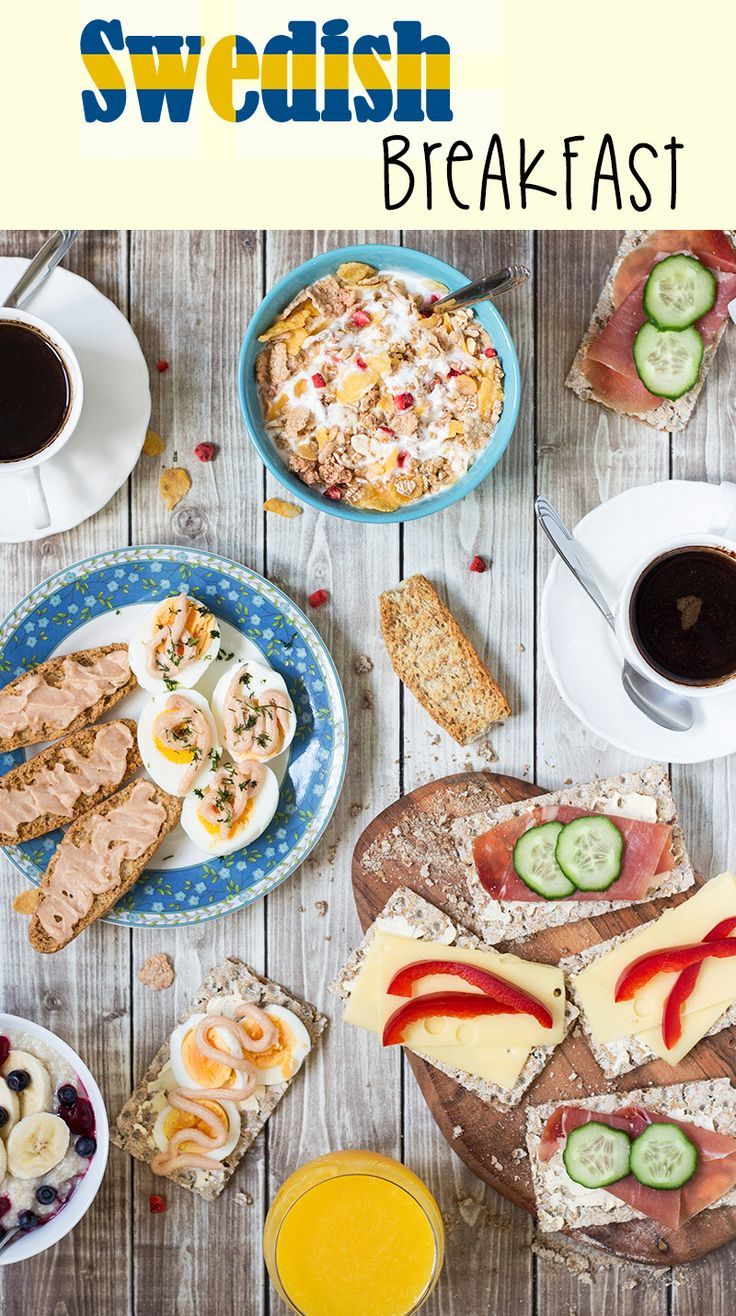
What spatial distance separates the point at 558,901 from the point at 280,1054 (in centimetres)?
70

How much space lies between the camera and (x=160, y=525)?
2.49 meters

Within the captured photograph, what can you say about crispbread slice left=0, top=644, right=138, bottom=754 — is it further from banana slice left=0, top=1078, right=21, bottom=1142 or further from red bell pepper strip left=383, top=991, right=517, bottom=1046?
red bell pepper strip left=383, top=991, right=517, bottom=1046

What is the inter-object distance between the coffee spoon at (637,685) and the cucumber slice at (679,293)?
0.50 metres

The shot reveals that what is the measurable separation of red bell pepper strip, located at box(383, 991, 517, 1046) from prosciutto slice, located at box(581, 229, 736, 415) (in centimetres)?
138

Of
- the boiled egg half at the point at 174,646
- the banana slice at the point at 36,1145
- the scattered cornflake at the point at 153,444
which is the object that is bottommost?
the banana slice at the point at 36,1145

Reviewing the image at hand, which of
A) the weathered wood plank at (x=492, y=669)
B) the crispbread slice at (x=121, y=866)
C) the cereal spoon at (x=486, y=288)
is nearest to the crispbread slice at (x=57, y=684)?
the crispbread slice at (x=121, y=866)

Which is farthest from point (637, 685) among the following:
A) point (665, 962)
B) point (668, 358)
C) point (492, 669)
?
point (668, 358)

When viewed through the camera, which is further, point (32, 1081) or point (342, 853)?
point (342, 853)

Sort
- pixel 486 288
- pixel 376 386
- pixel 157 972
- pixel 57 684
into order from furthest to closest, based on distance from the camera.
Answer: pixel 157 972, pixel 57 684, pixel 376 386, pixel 486 288

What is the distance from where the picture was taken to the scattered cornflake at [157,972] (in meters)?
2.48

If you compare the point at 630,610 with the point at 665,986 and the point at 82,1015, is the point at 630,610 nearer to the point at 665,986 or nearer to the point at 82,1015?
the point at 665,986

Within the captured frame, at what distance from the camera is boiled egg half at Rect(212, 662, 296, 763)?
233cm

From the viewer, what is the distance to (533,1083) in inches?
97.0

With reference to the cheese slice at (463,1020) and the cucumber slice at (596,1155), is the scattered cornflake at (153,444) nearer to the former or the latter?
the cheese slice at (463,1020)
